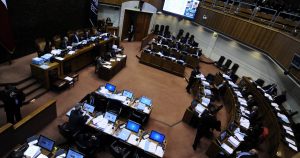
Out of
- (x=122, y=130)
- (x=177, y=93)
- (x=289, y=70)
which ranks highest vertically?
(x=289, y=70)

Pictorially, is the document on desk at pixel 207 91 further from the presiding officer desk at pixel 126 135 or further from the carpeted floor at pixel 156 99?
the presiding officer desk at pixel 126 135

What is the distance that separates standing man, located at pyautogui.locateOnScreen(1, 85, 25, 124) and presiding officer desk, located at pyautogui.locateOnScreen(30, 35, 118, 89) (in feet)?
7.76

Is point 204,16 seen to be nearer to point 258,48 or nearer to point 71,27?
point 258,48

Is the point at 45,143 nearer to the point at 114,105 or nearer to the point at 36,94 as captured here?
the point at 114,105

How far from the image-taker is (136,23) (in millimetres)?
18766

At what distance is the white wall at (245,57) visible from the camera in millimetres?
10531

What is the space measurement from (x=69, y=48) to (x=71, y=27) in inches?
153

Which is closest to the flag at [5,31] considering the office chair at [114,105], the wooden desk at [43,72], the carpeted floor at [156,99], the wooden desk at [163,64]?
the wooden desk at [43,72]

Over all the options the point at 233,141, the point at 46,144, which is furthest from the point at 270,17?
Result: the point at 46,144

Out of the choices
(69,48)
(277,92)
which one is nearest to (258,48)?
(277,92)

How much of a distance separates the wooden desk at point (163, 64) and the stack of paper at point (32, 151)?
998cm

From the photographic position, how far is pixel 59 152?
5285 mm

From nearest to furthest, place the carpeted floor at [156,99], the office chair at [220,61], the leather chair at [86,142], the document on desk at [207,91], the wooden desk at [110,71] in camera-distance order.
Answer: the leather chair at [86,142] < the carpeted floor at [156,99] < the document on desk at [207,91] < the wooden desk at [110,71] < the office chair at [220,61]

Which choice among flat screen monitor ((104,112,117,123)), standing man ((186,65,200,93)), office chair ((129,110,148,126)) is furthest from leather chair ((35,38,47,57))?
standing man ((186,65,200,93))
